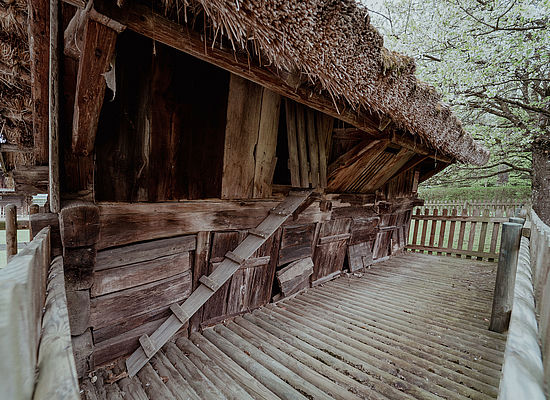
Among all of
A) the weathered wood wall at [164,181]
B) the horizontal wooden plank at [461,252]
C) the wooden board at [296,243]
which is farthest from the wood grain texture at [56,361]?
the horizontal wooden plank at [461,252]

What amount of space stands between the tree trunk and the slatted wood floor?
4425 millimetres

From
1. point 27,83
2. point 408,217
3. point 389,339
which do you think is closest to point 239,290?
point 389,339

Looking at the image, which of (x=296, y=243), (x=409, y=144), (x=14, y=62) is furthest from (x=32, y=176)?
(x=409, y=144)

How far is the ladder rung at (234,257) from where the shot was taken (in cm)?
235

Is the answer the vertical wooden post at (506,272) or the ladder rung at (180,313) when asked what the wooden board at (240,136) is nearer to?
the ladder rung at (180,313)

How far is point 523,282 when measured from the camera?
92 cm

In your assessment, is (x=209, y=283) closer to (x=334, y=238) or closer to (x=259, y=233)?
(x=259, y=233)

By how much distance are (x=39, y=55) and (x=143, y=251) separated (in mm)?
1437

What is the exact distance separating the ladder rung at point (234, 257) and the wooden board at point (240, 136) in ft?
1.93

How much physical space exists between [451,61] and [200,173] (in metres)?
6.58

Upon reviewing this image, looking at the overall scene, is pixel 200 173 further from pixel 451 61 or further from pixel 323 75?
pixel 451 61

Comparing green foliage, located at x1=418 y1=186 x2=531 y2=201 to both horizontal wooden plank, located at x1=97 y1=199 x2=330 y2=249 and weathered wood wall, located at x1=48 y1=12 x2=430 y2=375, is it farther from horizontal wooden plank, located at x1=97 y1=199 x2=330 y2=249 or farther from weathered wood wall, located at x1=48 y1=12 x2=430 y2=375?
horizontal wooden plank, located at x1=97 y1=199 x2=330 y2=249

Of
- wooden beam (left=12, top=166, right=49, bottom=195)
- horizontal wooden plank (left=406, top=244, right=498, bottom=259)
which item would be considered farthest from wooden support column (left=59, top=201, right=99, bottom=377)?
horizontal wooden plank (left=406, top=244, right=498, bottom=259)

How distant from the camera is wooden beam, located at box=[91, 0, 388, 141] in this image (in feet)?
3.51
